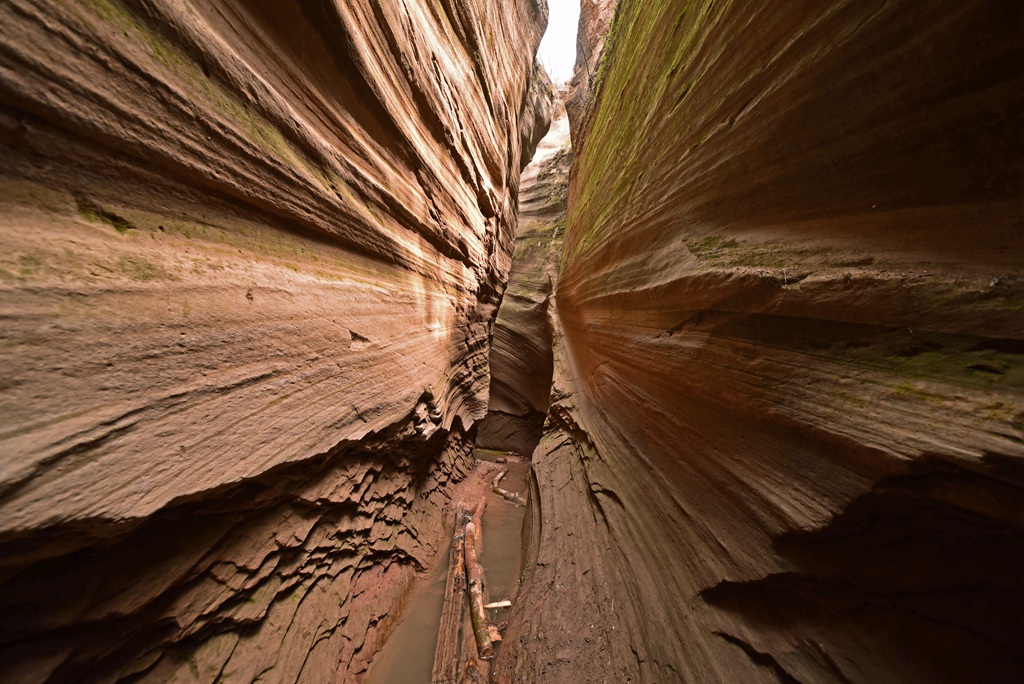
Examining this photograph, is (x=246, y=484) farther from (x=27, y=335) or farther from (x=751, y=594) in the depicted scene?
(x=751, y=594)

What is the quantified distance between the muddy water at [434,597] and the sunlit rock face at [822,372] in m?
0.95

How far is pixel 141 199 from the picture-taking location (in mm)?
1467

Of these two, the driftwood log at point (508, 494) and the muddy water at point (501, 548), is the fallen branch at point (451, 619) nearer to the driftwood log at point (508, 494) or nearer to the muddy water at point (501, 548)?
the muddy water at point (501, 548)

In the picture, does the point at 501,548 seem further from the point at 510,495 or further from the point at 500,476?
the point at 500,476

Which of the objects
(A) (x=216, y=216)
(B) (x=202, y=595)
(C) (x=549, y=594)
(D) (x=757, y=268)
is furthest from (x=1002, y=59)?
(B) (x=202, y=595)

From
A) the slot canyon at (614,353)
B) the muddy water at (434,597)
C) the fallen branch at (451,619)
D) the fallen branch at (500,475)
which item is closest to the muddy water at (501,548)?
the muddy water at (434,597)

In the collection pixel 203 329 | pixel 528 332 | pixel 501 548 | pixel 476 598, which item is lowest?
pixel 501 548

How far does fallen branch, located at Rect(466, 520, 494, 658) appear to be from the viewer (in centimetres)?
A: 313

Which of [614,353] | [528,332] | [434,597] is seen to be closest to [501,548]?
[434,597]

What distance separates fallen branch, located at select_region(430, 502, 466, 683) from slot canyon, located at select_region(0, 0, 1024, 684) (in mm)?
53

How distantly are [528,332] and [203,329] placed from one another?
21.9 feet

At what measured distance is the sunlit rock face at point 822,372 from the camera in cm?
109

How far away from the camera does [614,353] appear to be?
3.42 metres

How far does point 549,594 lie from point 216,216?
3616mm
